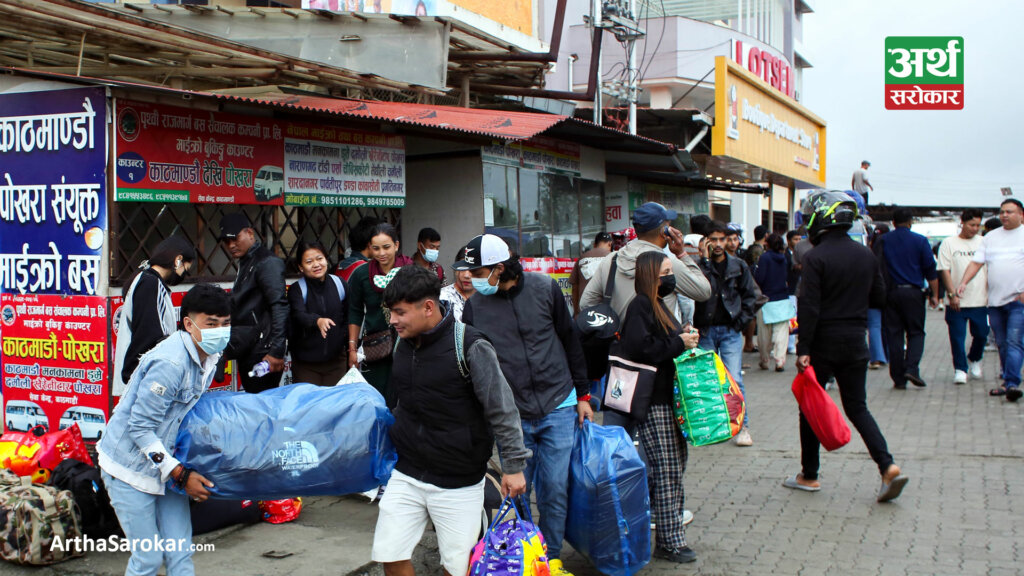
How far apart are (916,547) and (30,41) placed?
→ 25.5ft

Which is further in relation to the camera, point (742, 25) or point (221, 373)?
point (742, 25)

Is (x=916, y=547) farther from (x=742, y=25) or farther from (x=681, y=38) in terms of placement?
(x=742, y=25)

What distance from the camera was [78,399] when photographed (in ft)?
19.7

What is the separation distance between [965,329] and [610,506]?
7.39 metres

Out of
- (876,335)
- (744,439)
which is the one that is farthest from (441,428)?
(876,335)

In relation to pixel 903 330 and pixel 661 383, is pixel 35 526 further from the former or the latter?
pixel 903 330

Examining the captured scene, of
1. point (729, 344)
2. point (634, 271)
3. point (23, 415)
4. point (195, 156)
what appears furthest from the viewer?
point (729, 344)

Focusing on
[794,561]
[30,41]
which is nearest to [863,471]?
[794,561]

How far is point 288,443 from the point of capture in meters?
3.89

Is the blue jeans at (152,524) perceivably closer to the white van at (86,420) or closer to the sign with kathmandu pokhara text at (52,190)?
the white van at (86,420)

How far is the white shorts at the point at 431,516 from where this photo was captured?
3.68 m

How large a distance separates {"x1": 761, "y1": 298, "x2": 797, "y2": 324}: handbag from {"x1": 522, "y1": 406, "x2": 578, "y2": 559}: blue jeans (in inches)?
310

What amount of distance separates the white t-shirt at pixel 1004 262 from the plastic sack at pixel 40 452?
8.56 meters

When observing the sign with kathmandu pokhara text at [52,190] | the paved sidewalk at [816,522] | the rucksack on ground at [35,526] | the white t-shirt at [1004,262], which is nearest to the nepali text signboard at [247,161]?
the sign with kathmandu pokhara text at [52,190]
